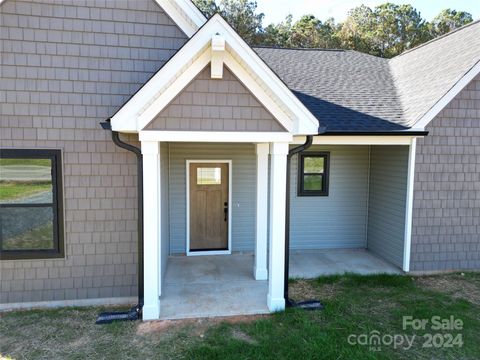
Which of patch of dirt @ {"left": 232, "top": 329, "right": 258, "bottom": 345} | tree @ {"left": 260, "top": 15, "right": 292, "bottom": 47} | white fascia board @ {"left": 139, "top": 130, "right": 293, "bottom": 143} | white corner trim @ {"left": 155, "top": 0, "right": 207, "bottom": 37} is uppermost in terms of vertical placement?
tree @ {"left": 260, "top": 15, "right": 292, "bottom": 47}

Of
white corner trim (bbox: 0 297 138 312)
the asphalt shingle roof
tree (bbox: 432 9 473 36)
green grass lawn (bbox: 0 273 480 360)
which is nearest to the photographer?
green grass lawn (bbox: 0 273 480 360)

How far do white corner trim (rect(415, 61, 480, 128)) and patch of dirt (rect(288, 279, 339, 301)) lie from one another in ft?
11.1

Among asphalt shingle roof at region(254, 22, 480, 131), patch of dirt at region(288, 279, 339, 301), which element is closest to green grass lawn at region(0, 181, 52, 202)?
patch of dirt at region(288, 279, 339, 301)

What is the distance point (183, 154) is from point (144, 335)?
4069 mm

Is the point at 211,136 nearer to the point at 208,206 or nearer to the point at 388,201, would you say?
the point at 208,206

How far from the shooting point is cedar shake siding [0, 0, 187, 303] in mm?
4898

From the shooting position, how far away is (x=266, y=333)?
436 centimetres

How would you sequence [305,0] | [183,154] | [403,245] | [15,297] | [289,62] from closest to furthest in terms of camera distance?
[15,297]
[403,245]
[183,154]
[289,62]
[305,0]

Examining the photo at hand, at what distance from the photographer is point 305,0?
24750mm

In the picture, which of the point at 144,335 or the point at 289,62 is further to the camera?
the point at 289,62

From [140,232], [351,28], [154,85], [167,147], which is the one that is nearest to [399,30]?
[351,28]

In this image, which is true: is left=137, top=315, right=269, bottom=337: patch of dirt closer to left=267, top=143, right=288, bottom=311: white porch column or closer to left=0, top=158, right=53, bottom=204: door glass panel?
left=267, top=143, right=288, bottom=311: white porch column

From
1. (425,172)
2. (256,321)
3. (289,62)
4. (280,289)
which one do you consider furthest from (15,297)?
(289,62)

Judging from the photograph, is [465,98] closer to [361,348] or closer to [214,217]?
[361,348]
